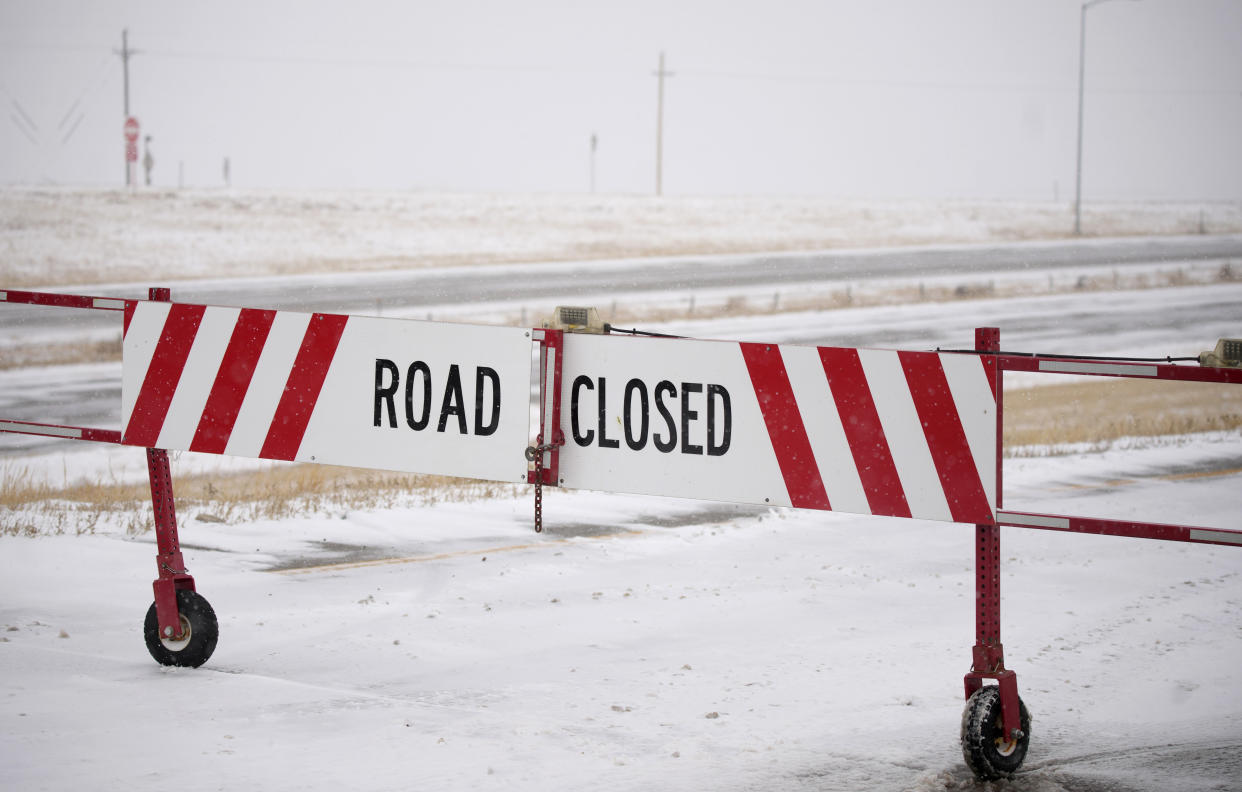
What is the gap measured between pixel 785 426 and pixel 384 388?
2.10 meters

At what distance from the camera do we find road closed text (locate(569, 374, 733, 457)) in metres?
Answer: 5.45

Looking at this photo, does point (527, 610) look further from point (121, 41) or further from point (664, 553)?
point (121, 41)

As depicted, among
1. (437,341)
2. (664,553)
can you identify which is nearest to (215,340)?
(437,341)

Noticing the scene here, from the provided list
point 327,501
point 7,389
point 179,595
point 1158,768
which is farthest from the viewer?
point 7,389

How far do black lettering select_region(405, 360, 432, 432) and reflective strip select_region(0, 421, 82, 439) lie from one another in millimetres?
1961

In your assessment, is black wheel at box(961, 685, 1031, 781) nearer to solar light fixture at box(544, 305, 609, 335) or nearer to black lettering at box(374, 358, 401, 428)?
solar light fixture at box(544, 305, 609, 335)

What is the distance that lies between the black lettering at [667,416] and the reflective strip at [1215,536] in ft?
7.33

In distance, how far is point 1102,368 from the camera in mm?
4820

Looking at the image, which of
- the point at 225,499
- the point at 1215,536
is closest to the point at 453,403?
the point at 1215,536

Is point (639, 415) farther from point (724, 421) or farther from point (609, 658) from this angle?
point (609, 658)

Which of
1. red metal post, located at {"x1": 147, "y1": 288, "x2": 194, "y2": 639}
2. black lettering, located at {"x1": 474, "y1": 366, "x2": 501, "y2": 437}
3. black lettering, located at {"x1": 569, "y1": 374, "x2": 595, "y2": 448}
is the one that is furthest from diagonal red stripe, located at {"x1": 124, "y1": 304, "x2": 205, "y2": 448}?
black lettering, located at {"x1": 569, "y1": 374, "x2": 595, "y2": 448}

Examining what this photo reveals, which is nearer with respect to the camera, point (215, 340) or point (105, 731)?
point (105, 731)

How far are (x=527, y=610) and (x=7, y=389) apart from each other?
17.2 m

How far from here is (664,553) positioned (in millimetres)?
9148
